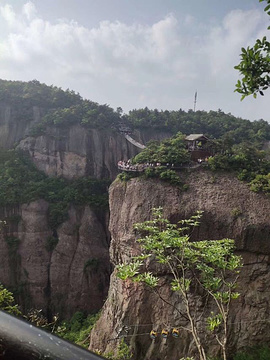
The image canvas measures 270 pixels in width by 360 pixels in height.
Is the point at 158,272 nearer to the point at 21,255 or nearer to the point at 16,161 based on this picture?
the point at 21,255

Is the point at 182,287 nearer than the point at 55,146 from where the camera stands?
Yes

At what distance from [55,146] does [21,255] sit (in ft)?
42.8

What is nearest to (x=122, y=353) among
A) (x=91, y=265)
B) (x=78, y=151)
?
(x=91, y=265)

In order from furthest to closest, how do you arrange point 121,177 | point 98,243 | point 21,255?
point 98,243 → point 21,255 → point 121,177

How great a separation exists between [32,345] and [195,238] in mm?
13118

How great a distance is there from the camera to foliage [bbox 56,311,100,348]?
55.8 ft

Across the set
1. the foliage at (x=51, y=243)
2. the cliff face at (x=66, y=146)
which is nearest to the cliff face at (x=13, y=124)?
the cliff face at (x=66, y=146)

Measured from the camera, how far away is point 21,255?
2220cm

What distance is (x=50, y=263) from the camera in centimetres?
2258

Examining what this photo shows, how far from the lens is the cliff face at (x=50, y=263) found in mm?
21906

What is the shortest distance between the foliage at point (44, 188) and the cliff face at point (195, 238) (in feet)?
33.8

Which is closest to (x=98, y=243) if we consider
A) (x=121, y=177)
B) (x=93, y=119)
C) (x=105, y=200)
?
(x=105, y=200)

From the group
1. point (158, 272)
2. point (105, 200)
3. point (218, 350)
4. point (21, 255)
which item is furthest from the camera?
point (105, 200)

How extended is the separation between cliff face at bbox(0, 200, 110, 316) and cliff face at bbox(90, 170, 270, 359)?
685 cm
